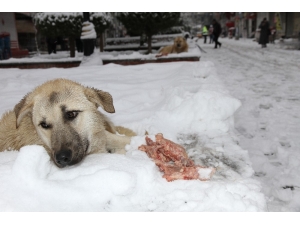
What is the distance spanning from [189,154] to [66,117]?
4.34 feet

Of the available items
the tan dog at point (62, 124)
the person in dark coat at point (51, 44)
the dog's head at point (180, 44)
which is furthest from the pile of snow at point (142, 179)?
the person in dark coat at point (51, 44)

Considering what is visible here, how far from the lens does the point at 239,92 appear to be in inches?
292

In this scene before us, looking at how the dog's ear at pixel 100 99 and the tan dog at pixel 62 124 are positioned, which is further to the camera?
the dog's ear at pixel 100 99

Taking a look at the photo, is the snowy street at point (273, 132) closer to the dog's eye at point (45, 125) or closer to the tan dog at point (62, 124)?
the tan dog at point (62, 124)

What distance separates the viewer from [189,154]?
312cm

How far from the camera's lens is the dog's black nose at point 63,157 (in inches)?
93.4

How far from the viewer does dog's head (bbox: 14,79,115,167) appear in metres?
2.52

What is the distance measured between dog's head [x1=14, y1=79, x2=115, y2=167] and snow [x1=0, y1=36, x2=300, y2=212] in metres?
0.14

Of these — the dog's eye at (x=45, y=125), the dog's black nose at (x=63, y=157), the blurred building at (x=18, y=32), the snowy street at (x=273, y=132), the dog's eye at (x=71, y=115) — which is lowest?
the snowy street at (x=273, y=132)

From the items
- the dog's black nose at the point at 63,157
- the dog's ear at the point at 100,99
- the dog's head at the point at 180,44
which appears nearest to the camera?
the dog's black nose at the point at 63,157

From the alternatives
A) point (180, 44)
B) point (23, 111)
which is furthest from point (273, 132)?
point (180, 44)

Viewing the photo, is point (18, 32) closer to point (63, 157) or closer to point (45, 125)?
point (45, 125)

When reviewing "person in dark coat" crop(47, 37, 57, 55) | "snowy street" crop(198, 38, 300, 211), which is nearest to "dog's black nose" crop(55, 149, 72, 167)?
"snowy street" crop(198, 38, 300, 211)

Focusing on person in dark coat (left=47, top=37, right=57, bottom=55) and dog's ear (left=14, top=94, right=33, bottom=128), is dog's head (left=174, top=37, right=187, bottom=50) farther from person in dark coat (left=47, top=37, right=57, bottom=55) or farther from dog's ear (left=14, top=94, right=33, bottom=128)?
dog's ear (left=14, top=94, right=33, bottom=128)
